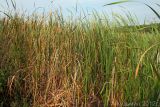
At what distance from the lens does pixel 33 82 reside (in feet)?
12.3

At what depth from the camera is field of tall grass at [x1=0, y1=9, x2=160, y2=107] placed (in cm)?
322

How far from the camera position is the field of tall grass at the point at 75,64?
10.6 ft

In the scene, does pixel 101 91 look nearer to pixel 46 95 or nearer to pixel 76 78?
pixel 76 78

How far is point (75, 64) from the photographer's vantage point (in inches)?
144

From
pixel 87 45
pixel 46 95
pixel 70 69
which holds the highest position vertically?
pixel 87 45

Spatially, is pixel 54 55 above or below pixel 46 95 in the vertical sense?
above

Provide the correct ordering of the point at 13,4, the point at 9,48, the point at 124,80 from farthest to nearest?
the point at 13,4 → the point at 9,48 → the point at 124,80

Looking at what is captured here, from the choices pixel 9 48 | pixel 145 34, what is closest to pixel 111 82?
pixel 145 34

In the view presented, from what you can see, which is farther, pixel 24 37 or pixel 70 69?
pixel 24 37

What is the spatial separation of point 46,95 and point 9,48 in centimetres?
82

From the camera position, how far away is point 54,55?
3.83 meters

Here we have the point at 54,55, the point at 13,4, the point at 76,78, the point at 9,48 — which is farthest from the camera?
the point at 13,4

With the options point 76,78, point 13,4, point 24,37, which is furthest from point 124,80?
point 13,4

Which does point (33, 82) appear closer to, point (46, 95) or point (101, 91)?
point (46, 95)
